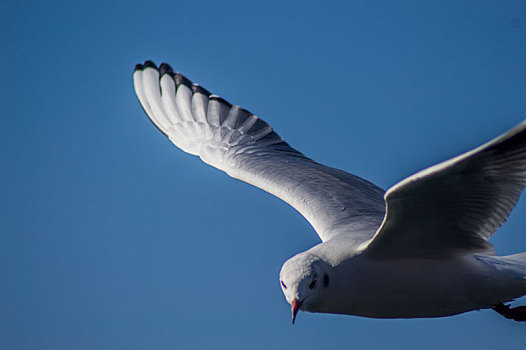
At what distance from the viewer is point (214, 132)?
909 centimetres

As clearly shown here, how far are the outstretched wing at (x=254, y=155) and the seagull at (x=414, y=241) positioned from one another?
24 mm

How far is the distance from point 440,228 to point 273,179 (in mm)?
2686

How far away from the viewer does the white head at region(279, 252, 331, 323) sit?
4832mm

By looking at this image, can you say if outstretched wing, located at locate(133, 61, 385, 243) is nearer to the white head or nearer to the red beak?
the white head

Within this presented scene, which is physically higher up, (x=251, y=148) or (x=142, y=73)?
(x=142, y=73)

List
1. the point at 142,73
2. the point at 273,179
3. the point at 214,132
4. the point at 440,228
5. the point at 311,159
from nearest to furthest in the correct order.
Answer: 1. the point at 440,228
2. the point at 273,179
3. the point at 311,159
4. the point at 214,132
5. the point at 142,73

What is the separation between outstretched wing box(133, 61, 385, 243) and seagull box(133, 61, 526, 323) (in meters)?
0.02

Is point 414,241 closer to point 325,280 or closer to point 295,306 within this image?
point 325,280

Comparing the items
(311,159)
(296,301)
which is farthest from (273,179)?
(296,301)

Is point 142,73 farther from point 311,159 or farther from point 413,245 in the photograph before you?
point 413,245

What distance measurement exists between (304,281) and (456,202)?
1.27 m

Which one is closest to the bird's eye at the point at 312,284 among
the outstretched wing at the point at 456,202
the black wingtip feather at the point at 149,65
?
Answer: the outstretched wing at the point at 456,202

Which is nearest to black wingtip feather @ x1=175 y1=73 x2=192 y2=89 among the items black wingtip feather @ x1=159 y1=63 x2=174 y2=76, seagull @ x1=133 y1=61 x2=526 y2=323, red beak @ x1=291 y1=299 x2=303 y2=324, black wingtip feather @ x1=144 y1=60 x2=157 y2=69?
black wingtip feather @ x1=159 y1=63 x2=174 y2=76

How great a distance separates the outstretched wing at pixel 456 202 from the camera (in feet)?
14.3
